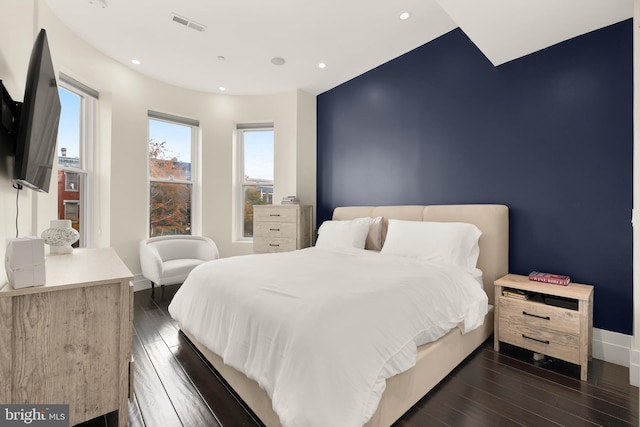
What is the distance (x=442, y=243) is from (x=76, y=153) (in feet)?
13.9

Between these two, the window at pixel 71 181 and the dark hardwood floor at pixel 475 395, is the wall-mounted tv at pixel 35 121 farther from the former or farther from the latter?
the window at pixel 71 181

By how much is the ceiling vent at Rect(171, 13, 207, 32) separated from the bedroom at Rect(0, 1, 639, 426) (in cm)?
100

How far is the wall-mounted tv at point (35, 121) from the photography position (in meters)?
1.34

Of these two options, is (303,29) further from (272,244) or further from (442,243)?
(272,244)

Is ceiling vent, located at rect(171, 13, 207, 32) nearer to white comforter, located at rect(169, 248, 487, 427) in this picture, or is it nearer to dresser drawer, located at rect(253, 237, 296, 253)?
white comforter, located at rect(169, 248, 487, 427)

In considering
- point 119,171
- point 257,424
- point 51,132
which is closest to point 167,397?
point 257,424

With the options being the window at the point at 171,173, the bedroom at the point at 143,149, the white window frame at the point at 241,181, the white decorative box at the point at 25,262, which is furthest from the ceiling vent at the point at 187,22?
the white decorative box at the point at 25,262

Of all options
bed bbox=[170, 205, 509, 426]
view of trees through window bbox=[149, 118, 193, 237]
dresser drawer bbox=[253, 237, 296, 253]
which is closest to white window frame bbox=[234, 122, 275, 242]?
dresser drawer bbox=[253, 237, 296, 253]

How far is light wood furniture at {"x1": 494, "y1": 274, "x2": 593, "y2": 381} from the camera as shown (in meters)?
1.90

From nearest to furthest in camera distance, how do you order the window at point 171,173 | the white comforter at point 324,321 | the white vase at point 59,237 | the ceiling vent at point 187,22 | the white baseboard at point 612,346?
the white comforter at point 324,321
the white baseboard at point 612,346
the white vase at point 59,237
the ceiling vent at point 187,22
the window at point 171,173

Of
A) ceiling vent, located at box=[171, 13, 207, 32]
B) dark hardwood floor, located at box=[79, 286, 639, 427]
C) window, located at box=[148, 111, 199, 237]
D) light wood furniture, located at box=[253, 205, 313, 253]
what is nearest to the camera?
dark hardwood floor, located at box=[79, 286, 639, 427]

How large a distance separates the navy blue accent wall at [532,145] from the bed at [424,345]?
18 cm

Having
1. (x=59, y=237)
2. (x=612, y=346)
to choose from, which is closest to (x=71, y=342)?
(x=59, y=237)

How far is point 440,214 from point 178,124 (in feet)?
13.3
